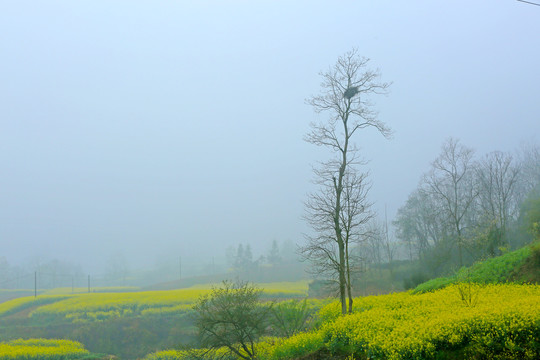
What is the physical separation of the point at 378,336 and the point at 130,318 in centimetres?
3254

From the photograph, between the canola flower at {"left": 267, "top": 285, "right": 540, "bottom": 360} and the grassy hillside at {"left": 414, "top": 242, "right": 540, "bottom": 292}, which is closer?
the canola flower at {"left": 267, "top": 285, "right": 540, "bottom": 360}

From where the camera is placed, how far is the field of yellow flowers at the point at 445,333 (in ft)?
24.5

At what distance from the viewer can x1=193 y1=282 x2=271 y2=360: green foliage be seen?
1559cm

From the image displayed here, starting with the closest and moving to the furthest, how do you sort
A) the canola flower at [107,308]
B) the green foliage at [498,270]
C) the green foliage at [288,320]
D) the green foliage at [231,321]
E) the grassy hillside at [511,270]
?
the green foliage at [231,321] → the grassy hillside at [511,270] → the green foliage at [498,270] → the green foliage at [288,320] → the canola flower at [107,308]

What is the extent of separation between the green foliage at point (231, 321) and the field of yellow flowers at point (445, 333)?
275 centimetres

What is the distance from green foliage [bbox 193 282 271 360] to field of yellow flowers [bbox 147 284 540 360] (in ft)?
9.03

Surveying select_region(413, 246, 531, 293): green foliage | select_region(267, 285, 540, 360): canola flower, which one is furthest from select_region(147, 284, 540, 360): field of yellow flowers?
select_region(413, 246, 531, 293): green foliage

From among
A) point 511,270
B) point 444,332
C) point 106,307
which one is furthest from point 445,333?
point 106,307

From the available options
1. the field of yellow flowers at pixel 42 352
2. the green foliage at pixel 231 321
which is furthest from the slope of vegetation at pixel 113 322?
the green foliage at pixel 231 321

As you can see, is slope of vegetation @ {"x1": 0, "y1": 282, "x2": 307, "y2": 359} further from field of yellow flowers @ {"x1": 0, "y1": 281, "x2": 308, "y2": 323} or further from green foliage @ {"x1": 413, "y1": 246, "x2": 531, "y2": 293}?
green foliage @ {"x1": 413, "y1": 246, "x2": 531, "y2": 293}

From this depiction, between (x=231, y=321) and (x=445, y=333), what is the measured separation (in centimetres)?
931

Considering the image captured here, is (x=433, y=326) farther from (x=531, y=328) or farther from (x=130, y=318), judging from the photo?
(x=130, y=318)

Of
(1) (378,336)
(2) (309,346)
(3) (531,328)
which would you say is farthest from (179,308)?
(3) (531,328)

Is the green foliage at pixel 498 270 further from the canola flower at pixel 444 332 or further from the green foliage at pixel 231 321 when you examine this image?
the green foliage at pixel 231 321
